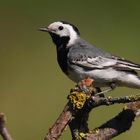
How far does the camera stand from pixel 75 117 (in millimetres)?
2771

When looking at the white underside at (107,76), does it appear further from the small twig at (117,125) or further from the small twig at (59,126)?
the small twig at (59,126)

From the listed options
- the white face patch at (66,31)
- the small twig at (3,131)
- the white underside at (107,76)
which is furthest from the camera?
the white face patch at (66,31)

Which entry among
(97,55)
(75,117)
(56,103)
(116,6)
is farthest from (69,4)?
(75,117)

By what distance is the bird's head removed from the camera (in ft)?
17.6

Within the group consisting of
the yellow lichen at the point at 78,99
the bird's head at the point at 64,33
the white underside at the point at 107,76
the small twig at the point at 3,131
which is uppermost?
the small twig at the point at 3,131

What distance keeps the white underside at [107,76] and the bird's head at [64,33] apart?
579 millimetres

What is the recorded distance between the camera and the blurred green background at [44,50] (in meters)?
6.61

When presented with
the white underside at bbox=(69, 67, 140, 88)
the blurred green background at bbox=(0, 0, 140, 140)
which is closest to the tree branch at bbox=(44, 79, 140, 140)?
the white underside at bbox=(69, 67, 140, 88)

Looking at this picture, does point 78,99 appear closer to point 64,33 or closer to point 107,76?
point 107,76

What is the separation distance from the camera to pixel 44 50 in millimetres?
8477

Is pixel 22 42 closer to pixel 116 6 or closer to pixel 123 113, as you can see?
pixel 116 6

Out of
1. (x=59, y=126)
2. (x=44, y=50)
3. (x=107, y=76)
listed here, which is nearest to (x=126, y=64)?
(x=107, y=76)

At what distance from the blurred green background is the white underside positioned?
114 centimetres

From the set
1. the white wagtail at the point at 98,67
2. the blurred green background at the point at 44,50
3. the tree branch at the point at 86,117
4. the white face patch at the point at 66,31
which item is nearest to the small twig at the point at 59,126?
the tree branch at the point at 86,117
